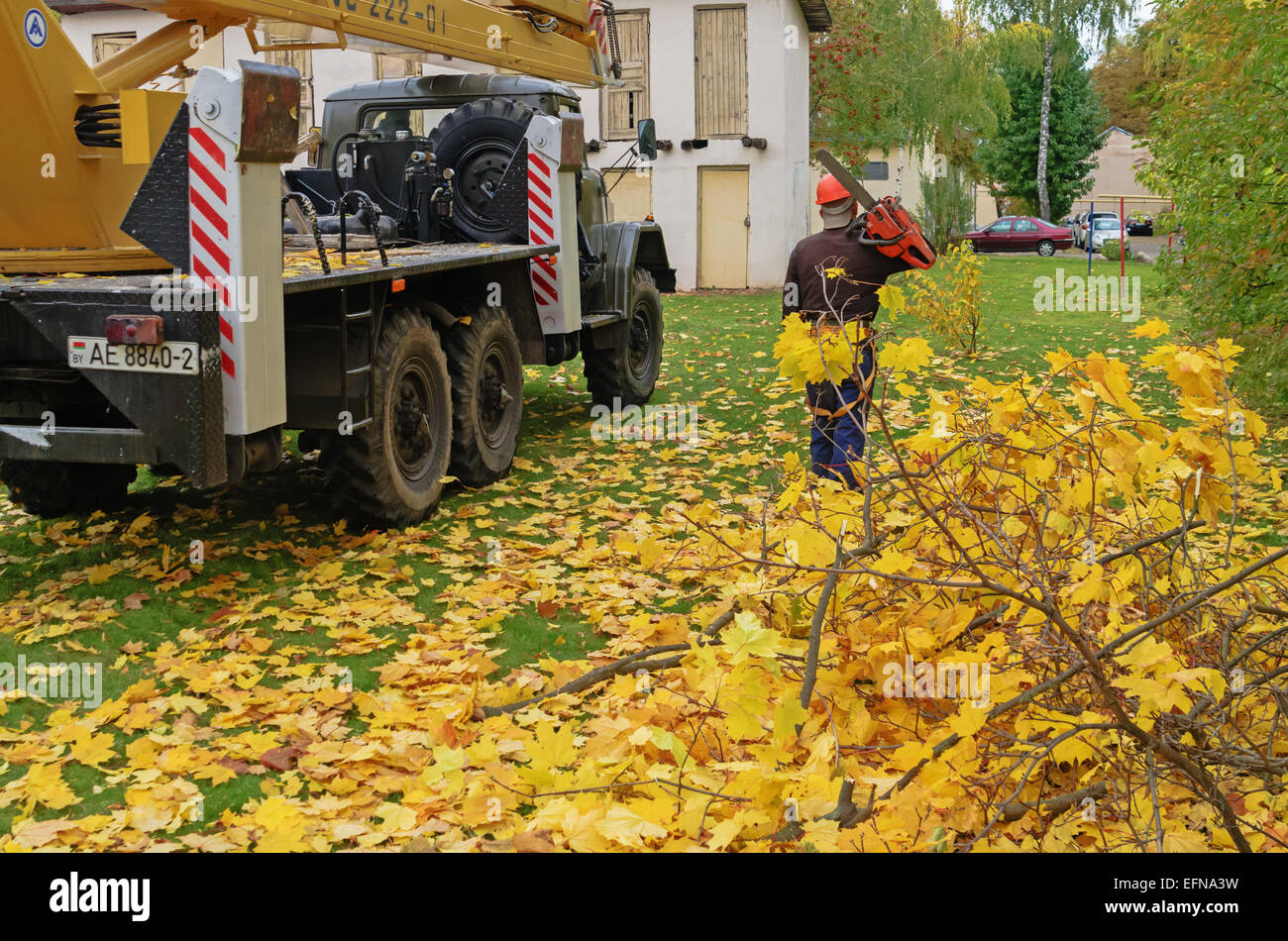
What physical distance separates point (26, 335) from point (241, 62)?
1588 mm

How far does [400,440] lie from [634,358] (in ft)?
14.4

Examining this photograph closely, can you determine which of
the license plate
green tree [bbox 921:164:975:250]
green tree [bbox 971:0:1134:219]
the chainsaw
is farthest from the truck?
green tree [bbox 971:0:1134:219]

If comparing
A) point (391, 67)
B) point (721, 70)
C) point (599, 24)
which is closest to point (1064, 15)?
→ point (721, 70)

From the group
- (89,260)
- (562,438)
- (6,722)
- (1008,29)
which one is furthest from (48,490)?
(1008,29)

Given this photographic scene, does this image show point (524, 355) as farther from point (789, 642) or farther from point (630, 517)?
point (789, 642)

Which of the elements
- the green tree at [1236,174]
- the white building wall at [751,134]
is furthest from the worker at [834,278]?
the white building wall at [751,134]

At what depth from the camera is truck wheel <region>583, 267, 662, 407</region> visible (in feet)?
35.7

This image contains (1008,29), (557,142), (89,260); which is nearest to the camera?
(89,260)

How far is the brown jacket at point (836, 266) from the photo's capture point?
777 centimetres

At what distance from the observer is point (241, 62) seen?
5375 millimetres

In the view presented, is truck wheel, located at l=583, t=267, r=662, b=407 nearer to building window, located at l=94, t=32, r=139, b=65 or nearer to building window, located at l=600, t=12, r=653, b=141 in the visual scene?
building window, located at l=600, t=12, r=653, b=141

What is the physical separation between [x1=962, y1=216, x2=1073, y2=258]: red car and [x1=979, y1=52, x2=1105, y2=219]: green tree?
801 centimetres

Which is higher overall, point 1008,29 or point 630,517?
point 1008,29

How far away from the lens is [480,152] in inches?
374
